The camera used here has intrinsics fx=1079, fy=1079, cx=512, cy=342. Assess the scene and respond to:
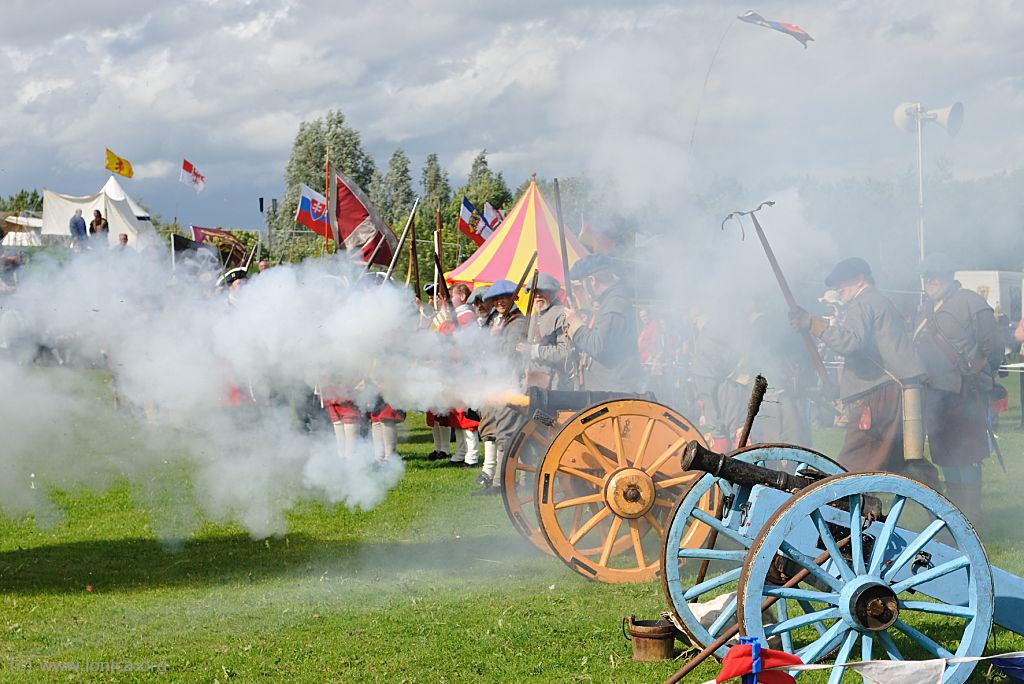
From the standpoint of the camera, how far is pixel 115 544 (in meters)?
7.94

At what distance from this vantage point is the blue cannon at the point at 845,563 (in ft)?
13.2

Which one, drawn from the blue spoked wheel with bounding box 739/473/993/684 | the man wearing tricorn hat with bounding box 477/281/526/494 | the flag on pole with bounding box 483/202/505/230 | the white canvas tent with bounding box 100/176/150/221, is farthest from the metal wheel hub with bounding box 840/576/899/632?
the white canvas tent with bounding box 100/176/150/221

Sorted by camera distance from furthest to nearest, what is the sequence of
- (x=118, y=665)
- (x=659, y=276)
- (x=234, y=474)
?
(x=659, y=276), (x=234, y=474), (x=118, y=665)

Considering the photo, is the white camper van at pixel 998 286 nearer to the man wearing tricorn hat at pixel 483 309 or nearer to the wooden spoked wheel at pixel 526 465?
the man wearing tricorn hat at pixel 483 309

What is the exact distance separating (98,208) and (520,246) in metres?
15.4

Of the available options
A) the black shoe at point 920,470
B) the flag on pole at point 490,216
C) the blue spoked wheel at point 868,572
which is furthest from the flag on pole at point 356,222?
the blue spoked wheel at point 868,572

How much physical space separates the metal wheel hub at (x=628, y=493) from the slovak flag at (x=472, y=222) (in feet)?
42.0

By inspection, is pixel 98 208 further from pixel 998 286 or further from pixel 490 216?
pixel 998 286

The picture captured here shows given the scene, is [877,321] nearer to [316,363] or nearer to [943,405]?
[943,405]

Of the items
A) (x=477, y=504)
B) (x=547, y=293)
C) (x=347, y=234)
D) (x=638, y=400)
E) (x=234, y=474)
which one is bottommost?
(x=477, y=504)

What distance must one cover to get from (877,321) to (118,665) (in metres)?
5.09

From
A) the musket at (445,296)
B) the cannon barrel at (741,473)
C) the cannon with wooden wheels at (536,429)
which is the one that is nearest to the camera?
the cannon barrel at (741,473)

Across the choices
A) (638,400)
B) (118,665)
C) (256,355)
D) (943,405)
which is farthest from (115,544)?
(943,405)

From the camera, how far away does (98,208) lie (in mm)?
27266
